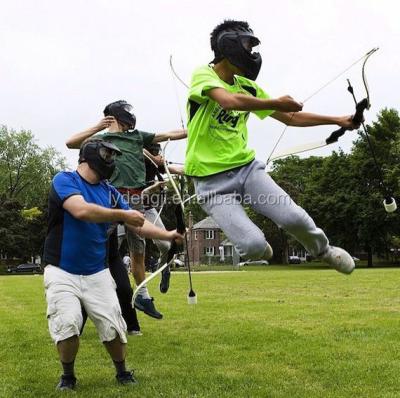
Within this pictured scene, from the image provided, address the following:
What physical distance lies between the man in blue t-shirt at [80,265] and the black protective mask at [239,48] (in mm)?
1415

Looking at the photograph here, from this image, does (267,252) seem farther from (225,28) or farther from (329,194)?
(329,194)

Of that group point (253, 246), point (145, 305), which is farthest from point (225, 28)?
point (145, 305)

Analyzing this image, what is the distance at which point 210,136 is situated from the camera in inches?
206

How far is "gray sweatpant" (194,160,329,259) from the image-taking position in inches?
197

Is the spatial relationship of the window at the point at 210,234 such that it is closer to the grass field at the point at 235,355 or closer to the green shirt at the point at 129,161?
the grass field at the point at 235,355

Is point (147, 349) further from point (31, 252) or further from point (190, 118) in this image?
point (31, 252)

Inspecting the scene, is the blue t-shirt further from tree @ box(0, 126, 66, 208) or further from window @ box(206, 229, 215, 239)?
window @ box(206, 229, 215, 239)

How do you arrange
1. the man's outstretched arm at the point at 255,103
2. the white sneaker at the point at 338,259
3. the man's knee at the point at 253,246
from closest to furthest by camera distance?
1. the man's outstretched arm at the point at 255,103
2. the man's knee at the point at 253,246
3. the white sneaker at the point at 338,259

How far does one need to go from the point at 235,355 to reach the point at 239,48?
353 centimetres

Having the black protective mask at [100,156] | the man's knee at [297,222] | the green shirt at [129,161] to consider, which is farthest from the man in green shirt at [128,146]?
the man's knee at [297,222]

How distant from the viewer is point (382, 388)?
518cm

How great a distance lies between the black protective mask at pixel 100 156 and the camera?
5.59 meters

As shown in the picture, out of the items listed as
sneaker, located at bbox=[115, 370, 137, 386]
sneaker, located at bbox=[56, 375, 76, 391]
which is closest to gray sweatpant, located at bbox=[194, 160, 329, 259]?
sneaker, located at bbox=[115, 370, 137, 386]

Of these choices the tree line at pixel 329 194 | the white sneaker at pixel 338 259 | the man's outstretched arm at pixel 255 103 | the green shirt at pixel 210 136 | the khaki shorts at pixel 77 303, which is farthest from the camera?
the tree line at pixel 329 194
